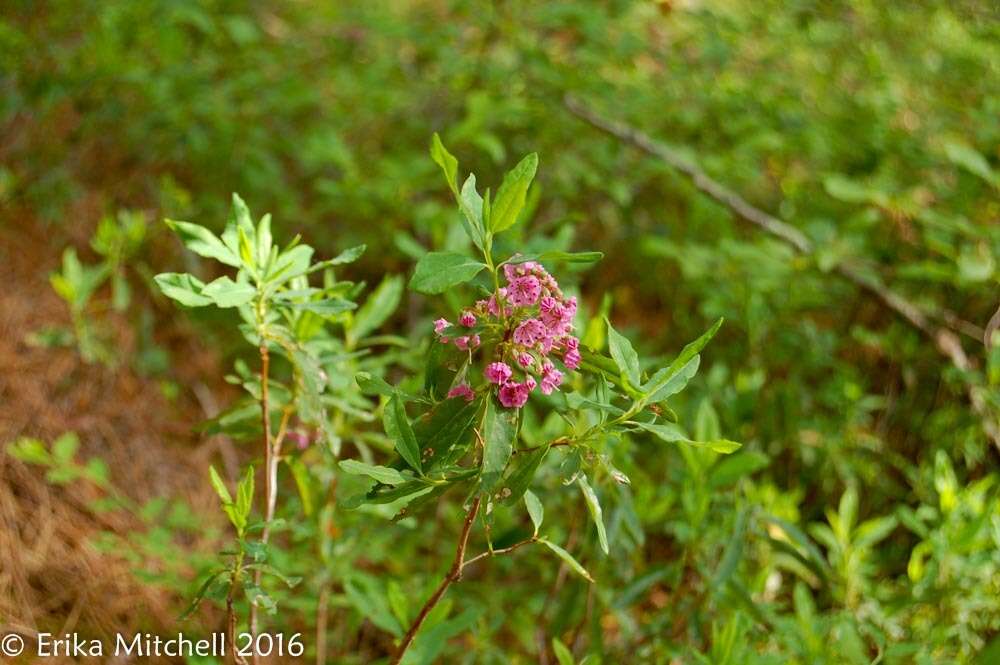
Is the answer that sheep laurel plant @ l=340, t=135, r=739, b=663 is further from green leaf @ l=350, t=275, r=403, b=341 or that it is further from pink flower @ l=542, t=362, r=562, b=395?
green leaf @ l=350, t=275, r=403, b=341

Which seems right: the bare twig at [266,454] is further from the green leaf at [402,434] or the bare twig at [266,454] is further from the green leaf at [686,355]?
the green leaf at [686,355]

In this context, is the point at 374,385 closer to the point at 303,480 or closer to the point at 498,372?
the point at 498,372

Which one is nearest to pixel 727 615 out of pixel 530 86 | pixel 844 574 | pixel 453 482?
pixel 844 574

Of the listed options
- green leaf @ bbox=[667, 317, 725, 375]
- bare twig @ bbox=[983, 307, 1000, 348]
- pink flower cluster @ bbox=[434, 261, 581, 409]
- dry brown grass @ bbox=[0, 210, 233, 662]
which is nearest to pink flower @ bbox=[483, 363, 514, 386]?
pink flower cluster @ bbox=[434, 261, 581, 409]

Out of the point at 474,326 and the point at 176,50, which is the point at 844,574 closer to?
the point at 474,326

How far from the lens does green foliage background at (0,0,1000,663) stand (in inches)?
73.1

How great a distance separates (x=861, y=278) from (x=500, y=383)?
6.05 ft

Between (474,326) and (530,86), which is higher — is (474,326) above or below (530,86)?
above

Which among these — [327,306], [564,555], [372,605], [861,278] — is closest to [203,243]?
[327,306]

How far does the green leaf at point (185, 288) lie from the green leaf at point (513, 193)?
1.53ft

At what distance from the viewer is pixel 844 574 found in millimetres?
1880

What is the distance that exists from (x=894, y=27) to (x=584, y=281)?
154 centimetres

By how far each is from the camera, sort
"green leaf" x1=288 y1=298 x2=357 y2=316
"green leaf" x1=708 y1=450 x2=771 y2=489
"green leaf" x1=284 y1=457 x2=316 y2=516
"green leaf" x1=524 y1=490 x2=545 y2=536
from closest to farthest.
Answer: "green leaf" x1=524 y1=490 x2=545 y2=536, "green leaf" x1=288 y1=298 x2=357 y2=316, "green leaf" x1=284 y1=457 x2=316 y2=516, "green leaf" x1=708 y1=450 x2=771 y2=489

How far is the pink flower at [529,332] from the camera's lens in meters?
1.04
